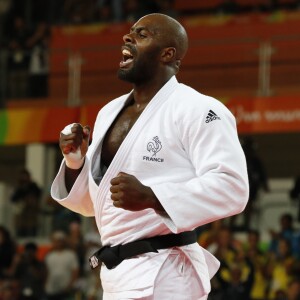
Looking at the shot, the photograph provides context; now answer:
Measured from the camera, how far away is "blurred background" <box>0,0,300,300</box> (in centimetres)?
1317

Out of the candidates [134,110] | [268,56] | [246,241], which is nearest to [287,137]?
[268,56]

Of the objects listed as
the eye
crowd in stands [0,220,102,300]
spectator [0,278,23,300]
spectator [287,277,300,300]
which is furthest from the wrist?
crowd in stands [0,220,102,300]

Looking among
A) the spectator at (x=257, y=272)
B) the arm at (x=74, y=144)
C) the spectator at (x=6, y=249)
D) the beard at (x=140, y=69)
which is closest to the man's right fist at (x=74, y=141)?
the arm at (x=74, y=144)

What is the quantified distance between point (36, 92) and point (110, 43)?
1.51 meters

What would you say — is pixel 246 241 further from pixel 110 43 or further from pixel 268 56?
pixel 110 43

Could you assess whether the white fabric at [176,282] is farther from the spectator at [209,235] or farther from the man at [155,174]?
the spectator at [209,235]

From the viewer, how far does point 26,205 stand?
51.6 ft

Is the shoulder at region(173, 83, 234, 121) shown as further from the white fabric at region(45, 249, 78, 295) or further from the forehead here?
the white fabric at region(45, 249, 78, 295)

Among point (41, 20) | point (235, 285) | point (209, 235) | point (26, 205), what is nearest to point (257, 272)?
point (235, 285)

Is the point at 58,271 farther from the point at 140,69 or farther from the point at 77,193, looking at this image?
the point at 140,69

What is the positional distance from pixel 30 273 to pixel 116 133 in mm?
9182

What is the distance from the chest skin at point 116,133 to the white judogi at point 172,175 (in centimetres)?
3

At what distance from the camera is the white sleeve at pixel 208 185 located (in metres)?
4.48

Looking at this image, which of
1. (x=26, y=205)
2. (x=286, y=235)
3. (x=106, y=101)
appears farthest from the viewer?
(x=106, y=101)
